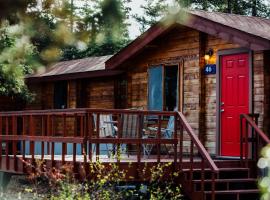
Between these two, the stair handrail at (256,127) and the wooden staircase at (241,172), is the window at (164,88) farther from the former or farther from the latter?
the stair handrail at (256,127)

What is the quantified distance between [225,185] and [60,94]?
1034 cm

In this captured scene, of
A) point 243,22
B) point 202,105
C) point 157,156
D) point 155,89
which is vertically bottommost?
point 157,156

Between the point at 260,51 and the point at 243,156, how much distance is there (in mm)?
2021

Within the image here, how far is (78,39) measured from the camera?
5355mm

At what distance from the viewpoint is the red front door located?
38.5ft

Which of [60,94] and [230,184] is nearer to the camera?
[230,184]

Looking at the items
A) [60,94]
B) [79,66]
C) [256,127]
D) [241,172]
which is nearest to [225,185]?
[241,172]

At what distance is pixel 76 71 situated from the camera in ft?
61.2

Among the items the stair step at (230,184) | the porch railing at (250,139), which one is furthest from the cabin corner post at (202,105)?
the stair step at (230,184)

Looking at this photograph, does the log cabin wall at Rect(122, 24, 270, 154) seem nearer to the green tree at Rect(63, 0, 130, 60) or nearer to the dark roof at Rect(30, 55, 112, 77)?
the dark roof at Rect(30, 55, 112, 77)

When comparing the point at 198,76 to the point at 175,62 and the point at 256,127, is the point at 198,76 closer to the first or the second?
the point at 175,62

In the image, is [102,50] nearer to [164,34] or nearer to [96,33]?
[164,34]

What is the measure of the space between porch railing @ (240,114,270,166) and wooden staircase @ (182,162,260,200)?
0.94ft

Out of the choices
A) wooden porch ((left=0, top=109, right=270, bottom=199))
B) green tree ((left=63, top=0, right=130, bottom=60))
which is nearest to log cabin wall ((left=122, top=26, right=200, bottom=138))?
wooden porch ((left=0, top=109, right=270, bottom=199))
